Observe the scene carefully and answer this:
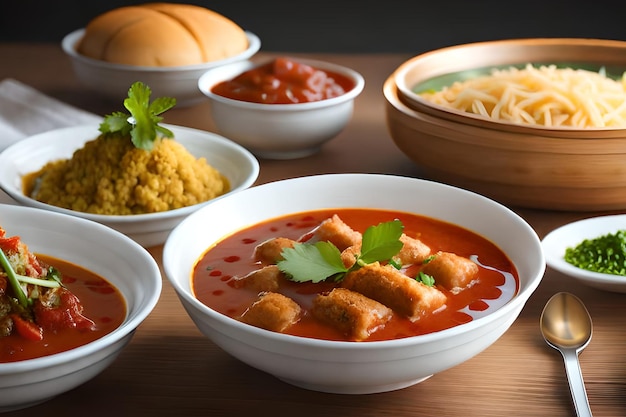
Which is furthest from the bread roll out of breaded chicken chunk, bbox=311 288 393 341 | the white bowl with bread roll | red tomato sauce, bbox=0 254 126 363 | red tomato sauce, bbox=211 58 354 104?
breaded chicken chunk, bbox=311 288 393 341

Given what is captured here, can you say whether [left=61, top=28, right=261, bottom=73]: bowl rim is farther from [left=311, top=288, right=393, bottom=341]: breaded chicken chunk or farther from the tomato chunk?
[left=311, top=288, right=393, bottom=341]: breaded chicken chunk

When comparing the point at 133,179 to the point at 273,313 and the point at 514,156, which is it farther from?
the point at 514,156

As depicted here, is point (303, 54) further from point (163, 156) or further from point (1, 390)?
point (1, 390)

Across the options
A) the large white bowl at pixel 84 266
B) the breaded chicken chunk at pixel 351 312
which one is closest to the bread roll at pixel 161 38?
the large white bowl at pixel 84 266

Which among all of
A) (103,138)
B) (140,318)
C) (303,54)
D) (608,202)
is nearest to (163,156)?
(103,138)

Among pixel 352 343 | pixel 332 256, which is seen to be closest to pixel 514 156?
pixel 332 256
